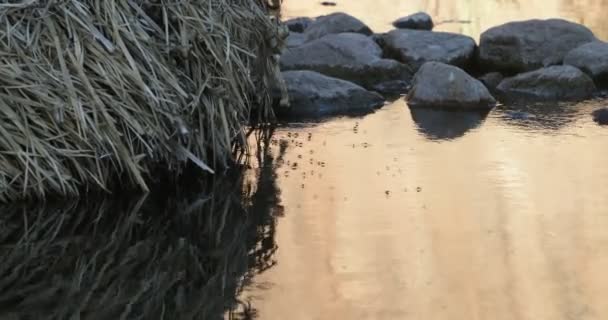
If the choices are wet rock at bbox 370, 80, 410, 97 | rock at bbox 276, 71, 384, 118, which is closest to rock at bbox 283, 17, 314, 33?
wet rock at bbox 370, 80, 410, 97

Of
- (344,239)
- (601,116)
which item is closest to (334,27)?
(601,116)

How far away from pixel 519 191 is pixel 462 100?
240 cm

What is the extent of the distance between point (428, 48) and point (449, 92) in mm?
1616

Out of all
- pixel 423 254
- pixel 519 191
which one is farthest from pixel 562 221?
pixel 423 254

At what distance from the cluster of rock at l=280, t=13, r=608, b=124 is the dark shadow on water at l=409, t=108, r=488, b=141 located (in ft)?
0.58

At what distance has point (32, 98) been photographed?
506 cm

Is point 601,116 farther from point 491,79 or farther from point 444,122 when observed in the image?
point 491,79

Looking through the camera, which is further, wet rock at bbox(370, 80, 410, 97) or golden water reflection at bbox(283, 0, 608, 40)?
golden water reflection at bbox(283, 0, 608, 40)

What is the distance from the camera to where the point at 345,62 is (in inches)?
350

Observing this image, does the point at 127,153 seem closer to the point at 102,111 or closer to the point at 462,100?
the point at 102,111

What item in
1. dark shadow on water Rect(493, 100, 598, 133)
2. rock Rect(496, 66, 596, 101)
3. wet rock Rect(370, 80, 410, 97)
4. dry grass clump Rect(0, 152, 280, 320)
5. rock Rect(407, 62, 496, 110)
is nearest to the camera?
dry grass clump Rect(0, 152, 280, 320)

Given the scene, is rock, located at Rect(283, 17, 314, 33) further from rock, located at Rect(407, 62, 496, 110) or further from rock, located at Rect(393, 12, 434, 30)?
rock, located at Rect(407, 62, 496, 110)

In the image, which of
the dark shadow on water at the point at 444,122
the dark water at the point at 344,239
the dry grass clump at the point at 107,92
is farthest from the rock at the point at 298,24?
the dry grass clump at the point at 107,92

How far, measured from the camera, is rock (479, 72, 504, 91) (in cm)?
871
